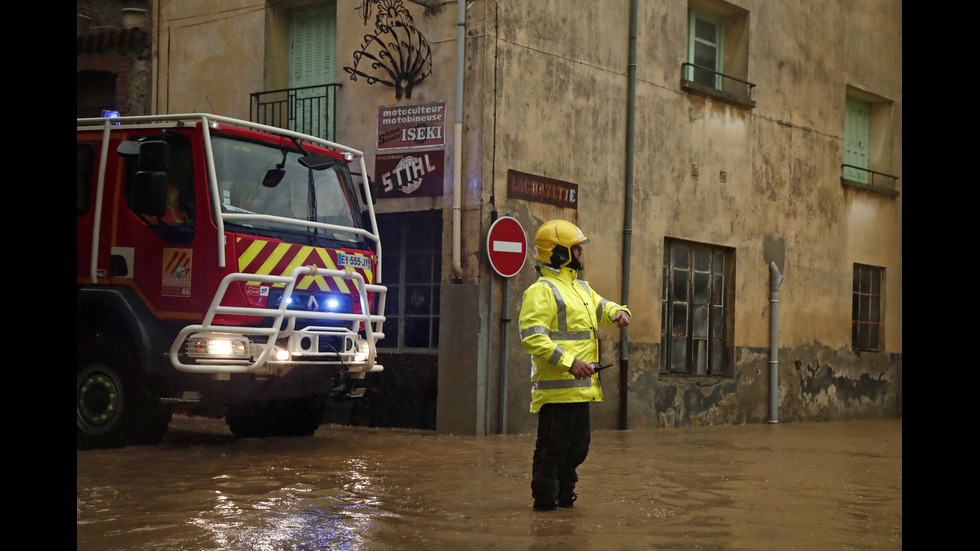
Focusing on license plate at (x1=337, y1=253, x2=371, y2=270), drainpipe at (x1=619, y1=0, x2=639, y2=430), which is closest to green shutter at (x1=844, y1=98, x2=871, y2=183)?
drainpipe at (x1=619, y1=0, x2=639, y2=430)

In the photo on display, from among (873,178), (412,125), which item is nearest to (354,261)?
(412,125)

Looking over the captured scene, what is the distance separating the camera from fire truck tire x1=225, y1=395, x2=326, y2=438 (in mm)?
10852

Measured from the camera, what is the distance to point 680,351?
14852 millimetres

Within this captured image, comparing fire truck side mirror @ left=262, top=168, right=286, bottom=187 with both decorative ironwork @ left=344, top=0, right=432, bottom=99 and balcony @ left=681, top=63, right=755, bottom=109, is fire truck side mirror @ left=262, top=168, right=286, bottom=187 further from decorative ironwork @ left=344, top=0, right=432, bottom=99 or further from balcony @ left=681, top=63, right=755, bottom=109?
balcony @ left=681, top=63, right=755, bottom=109

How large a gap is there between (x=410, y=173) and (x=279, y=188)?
2781 mm

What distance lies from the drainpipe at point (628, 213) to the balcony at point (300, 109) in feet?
11.5

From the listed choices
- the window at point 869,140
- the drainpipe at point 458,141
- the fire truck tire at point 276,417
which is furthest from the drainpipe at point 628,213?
the window at point 869,140

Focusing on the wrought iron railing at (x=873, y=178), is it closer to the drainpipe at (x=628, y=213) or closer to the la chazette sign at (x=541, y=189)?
the drainpipe at (x=628, y=213)

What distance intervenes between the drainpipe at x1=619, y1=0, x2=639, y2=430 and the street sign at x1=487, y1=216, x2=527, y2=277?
5.95ft

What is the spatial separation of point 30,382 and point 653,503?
5.41m

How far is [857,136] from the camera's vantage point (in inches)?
733

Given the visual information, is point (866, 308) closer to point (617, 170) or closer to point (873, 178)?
point (873, 178)

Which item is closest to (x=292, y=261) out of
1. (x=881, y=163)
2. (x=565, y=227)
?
(x=565, y=227)
